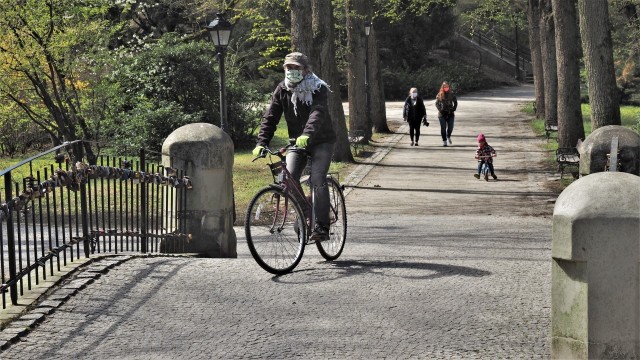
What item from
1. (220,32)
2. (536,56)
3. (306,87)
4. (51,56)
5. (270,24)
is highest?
(270,24)

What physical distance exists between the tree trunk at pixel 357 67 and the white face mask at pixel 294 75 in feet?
65.1

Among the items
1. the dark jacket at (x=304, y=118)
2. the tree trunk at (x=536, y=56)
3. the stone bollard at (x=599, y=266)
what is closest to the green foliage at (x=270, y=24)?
the tree trunk at (x=536, y=56)

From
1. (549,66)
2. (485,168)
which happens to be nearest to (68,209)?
(485,168)

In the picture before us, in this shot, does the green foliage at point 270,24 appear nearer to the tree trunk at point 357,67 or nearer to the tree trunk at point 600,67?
the tree trunk at point 357,67

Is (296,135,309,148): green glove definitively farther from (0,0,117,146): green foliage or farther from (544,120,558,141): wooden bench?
(544,120,558,141): wooden bench

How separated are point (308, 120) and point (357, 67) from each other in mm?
21315

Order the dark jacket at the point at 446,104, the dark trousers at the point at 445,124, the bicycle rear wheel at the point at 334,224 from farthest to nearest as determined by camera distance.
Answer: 1. the dark trousers at the point at 445,124
2. the dark jacket at the point at 446,104
3. the bicycle rear wheel at the point at 334,224

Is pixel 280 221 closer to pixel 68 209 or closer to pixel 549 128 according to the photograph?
pixel 68 209

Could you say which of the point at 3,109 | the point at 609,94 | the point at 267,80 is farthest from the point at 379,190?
the point at 267,80

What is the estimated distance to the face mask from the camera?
10.1 meters

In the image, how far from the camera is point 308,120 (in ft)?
33.1

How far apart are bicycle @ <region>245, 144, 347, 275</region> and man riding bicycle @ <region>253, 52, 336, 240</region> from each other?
0.08 meters

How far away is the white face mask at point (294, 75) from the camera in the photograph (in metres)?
10.1

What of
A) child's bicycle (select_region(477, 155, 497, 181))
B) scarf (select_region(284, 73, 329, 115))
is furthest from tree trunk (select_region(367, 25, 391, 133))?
scarf (select_region(284, 73, 329, 115))
